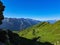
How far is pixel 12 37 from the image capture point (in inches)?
1512

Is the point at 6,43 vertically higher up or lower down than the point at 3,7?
lower down

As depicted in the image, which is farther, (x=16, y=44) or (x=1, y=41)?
(x=16, y=44)

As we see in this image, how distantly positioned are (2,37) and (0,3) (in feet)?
32.3

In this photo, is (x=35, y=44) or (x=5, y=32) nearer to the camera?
(x=5, y=32)

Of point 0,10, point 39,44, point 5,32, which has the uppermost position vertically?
point 0,10

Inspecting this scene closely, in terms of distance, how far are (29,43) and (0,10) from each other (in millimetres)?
8749

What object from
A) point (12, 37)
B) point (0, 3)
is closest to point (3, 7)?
point (0, 3)

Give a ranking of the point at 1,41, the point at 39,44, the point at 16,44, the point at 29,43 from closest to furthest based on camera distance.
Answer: the point at 1,41, the point at 16,44, the point at 29,43, the point at 39,44

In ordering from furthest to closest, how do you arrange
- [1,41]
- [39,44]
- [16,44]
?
[39,44], [16,44], [1,41]

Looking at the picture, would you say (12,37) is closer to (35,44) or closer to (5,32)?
(5,32)

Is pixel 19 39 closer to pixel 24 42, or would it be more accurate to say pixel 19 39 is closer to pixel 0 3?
pixel 24 42

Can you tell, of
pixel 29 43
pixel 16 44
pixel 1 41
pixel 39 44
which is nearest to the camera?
pixel 1 41

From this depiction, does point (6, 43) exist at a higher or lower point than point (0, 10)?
lower

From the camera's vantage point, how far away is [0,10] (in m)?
43.2
